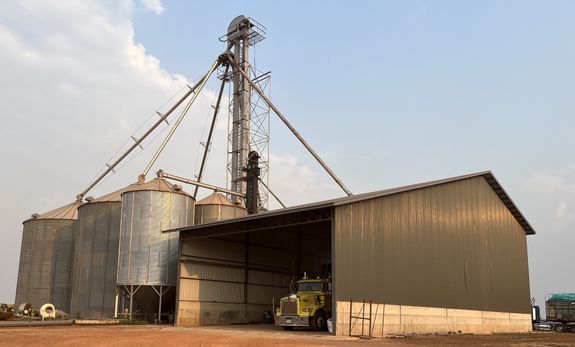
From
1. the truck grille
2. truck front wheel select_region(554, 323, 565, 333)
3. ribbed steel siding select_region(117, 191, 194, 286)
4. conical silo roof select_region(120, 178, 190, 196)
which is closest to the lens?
the truck grille

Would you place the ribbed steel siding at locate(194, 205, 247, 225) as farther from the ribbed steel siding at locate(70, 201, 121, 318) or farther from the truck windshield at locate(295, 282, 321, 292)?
the truck windshield at locate(295, 282, 321, 292)

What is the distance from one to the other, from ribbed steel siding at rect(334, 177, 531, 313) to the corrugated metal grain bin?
14.7 metres

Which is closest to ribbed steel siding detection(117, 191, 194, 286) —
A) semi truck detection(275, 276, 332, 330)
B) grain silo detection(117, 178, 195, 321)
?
grain silo detection(117, 178, 195, 321)

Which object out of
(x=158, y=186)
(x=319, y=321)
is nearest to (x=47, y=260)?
(x=158, y=186)

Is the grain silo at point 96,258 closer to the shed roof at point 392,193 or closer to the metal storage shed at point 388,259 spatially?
the metal storage shed at point 388,259

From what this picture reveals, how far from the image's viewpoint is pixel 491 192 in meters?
41.9

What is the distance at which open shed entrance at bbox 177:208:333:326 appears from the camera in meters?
33.6

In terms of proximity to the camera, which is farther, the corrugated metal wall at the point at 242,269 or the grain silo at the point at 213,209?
the grain silo at the point at 213,209

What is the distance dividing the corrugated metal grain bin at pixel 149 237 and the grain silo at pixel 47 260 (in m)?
11.6

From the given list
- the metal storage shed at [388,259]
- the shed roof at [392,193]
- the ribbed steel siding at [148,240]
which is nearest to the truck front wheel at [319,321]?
the metal storage shed at [388,259]

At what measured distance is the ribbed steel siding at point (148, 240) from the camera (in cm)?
3581

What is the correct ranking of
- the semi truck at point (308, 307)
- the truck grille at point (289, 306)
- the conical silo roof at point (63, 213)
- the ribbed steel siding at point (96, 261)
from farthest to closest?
1. the conical silo roof at point (63, 213)
2. the ribbed steel siding at point (96, 261)
3. the truck grille at point (289, 306)
4. the semi truck at point (308, 307)

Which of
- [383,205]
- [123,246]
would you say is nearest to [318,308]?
[383,205]

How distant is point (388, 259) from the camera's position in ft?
98.0
